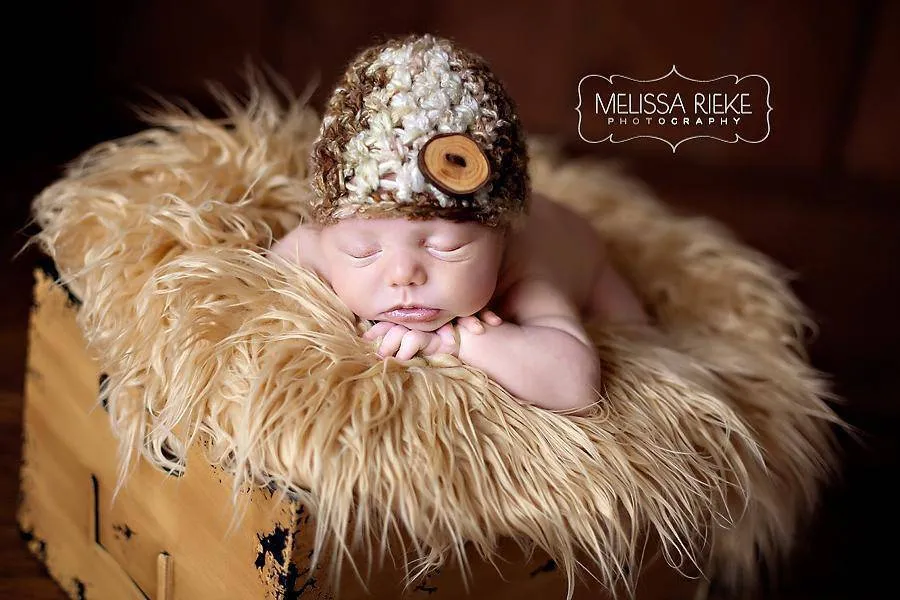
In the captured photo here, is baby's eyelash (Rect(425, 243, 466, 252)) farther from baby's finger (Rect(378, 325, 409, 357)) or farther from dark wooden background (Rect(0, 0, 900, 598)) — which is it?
dark wooden background (Rect(0, 0, 900, 598))

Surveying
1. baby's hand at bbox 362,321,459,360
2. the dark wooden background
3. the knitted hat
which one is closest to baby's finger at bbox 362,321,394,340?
baby's hand at bbox 362,321,459,360

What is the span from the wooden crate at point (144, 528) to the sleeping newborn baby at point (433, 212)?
0.57 feet

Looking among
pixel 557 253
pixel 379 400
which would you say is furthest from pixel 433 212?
pixel 557 253

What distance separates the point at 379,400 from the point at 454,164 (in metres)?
0.20

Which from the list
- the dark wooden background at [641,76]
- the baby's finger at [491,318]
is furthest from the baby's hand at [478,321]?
the dark wooden background at [641,76]

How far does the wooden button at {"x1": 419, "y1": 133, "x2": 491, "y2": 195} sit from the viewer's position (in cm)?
76

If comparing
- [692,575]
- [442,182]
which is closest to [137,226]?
[442,182]

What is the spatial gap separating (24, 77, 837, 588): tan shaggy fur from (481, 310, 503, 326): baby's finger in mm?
60

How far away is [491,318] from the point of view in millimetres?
865

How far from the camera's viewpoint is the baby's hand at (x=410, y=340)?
0.83 m

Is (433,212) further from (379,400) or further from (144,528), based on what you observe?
(144,528)

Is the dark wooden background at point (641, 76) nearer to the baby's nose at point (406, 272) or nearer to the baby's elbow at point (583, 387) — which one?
the baby's elbow at point (583, 387)

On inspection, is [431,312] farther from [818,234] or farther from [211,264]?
[818,234]

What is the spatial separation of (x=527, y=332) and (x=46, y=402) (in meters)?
0.58
